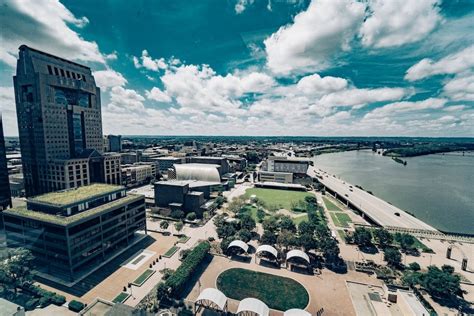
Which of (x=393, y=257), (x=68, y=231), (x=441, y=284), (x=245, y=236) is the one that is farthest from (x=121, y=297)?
(x=441, y=284)

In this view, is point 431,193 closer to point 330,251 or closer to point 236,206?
point 330,251

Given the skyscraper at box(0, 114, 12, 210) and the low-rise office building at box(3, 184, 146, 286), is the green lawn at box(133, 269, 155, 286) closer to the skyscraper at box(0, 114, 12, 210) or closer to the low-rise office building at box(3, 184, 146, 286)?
the low-rise office building at box(3, 184, 146, 286)

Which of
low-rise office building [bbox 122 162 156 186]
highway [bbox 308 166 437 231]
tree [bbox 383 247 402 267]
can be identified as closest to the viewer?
tree [bbox 383 247 402 267]

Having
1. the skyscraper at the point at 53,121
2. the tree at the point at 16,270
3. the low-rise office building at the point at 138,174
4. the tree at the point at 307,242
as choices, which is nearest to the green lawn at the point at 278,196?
the tree at the point at 307,242

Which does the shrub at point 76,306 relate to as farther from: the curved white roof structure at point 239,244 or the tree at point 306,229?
the tree at point 306,229

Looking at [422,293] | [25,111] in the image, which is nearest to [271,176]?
[422,293]

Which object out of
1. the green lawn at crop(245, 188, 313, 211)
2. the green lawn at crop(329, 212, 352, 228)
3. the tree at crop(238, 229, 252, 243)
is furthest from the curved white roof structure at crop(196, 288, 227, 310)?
the green lawn at crop(245, 188, 313, 211)
